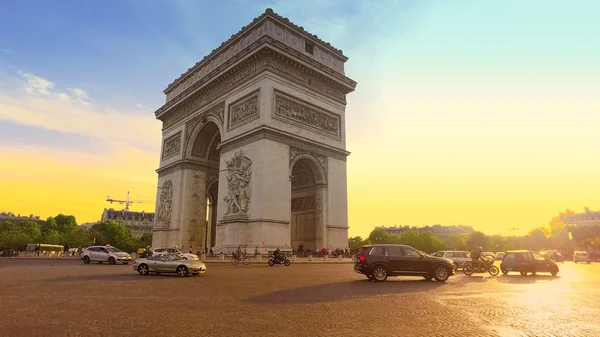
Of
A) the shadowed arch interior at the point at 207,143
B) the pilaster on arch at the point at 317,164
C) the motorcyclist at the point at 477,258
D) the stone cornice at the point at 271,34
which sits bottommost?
the motorcyclist at the point at 477,258

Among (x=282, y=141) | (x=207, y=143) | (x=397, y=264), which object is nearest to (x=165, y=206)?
(x=207, y=143)

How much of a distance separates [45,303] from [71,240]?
81.3 meters

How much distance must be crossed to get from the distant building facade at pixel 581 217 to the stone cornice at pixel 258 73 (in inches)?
5094

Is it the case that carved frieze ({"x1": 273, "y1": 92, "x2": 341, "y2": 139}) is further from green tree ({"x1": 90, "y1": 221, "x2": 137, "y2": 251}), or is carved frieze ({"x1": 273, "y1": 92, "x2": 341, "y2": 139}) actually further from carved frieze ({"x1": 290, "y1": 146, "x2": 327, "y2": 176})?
green tree ({"x1": 90, "y1": 221, "x2": 137, "y2": 251})

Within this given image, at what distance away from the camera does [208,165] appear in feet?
→ 127

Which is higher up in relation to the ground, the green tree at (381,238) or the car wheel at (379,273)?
the green tree at (381,238)

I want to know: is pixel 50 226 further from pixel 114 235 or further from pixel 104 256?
pixel 104 256

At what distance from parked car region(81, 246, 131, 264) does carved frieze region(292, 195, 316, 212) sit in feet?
45.4

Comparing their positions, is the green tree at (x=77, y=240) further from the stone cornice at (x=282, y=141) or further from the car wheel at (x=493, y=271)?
the car wheel at (x=493, y=271)

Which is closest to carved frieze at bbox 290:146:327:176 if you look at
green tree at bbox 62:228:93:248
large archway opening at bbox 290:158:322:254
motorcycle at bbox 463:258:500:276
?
large archway opening at bbox 290:158:322:254

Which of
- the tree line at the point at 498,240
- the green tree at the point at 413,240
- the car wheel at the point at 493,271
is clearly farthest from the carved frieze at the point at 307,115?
the green tree at the point at 413,240

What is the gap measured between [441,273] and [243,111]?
835 inches

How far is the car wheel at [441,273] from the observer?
567 inches

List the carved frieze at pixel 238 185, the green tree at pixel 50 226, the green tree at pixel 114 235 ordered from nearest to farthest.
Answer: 1. the carved frieze at pixel 238 185
2. the green tree at pixel 114 235
3. the green tree at pixel 50 226
